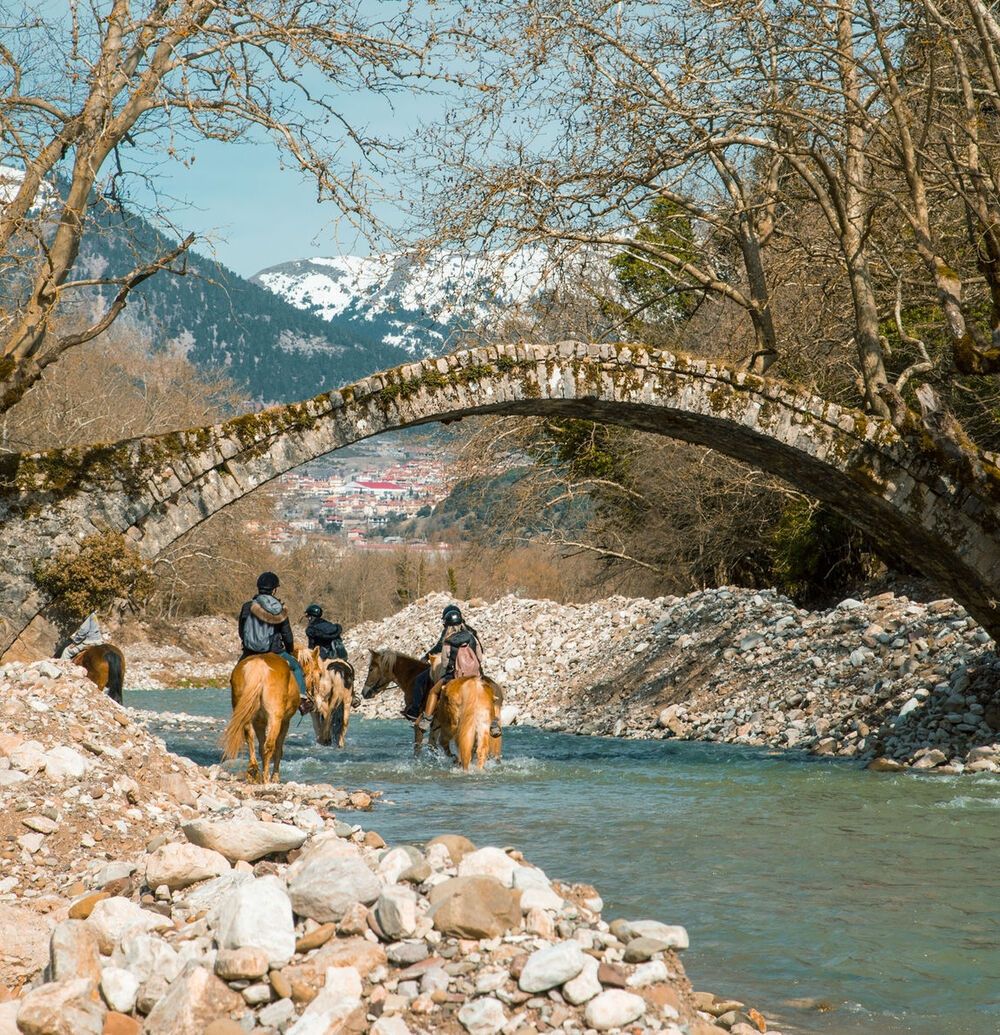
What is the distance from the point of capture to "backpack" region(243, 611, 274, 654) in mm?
11227

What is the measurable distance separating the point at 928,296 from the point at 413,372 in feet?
27.7

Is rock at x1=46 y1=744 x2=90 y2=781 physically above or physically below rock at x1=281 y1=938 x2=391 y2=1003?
above

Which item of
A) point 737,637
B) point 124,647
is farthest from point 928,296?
point 124,647

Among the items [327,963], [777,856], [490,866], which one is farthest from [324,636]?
[327,963]

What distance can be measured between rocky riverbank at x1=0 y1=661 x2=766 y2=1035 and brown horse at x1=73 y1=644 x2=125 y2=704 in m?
8.81

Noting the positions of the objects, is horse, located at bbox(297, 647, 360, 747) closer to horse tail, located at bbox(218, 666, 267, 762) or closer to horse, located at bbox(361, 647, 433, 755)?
horse, located at bbox(361, 647, 433, 755)

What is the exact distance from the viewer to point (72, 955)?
4.32 meters

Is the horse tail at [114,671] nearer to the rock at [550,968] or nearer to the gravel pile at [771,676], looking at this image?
the gravel pile at [771,676]

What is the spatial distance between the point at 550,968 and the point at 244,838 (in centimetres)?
198

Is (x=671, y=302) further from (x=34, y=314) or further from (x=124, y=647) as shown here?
(x=124, y=647)

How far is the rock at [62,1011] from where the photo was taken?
3.96m

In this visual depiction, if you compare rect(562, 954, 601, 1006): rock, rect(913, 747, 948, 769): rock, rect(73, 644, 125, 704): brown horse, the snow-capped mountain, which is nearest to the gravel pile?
rect(913, 747, 948, 769): rock

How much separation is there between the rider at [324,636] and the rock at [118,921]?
10910 mm

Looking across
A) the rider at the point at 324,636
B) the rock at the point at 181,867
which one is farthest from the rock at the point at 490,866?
the rider at the point at 324,636
